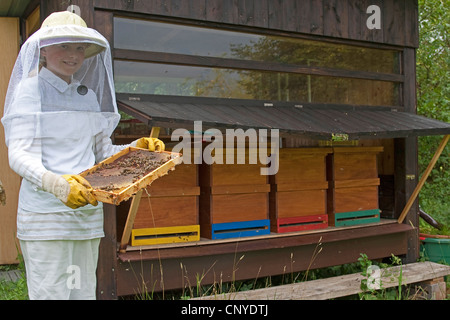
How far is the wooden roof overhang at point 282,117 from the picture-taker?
12.0 feet

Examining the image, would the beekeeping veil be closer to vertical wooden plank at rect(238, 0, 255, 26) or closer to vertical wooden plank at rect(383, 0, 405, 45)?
vertical wooden plank at rect(238, 0, 255, 26)

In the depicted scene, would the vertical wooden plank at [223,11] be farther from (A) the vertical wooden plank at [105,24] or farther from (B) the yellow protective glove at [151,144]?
(B) the yellow protective glove at [151,144]

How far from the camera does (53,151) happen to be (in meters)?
2.40

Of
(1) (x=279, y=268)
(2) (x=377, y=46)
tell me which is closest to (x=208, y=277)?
(1) (x=279, y=268)

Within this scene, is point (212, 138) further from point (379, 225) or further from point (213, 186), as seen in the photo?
point (379, 225)

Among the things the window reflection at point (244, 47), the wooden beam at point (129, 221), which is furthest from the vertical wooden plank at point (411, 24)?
the wooden beam at point (129, 221)

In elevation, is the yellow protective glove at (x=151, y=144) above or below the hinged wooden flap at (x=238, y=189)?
above

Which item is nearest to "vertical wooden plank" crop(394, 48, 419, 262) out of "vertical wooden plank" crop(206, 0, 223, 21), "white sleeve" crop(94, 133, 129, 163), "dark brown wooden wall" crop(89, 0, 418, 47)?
"dark brown wooden wall" crop(89, 0, 418, 47)

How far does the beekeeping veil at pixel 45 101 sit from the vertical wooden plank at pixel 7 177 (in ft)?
8.99

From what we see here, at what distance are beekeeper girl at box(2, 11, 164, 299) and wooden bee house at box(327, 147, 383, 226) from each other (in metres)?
3.00

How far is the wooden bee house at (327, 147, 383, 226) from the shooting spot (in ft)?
16.3

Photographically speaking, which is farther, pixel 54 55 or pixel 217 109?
pixel 217 109
